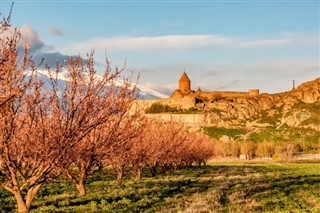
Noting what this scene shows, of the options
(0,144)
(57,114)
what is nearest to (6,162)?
(0,144)

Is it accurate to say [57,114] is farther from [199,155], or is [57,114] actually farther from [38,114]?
[199,155]

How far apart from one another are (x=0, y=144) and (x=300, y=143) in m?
189

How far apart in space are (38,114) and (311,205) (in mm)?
14265

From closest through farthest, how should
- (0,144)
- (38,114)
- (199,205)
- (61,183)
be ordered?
(0,144) → (38,114) → (199,205) → (61,183)

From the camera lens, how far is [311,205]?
21.3 m

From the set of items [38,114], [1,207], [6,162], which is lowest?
[1,207]

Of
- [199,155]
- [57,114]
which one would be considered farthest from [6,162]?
[199,155]

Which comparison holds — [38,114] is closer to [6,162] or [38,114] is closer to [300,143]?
[6,162]

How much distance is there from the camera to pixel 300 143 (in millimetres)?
190500

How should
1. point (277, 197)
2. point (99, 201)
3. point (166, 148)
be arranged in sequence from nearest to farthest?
point (99, 201)
point (277, 197)
point (166, 148)

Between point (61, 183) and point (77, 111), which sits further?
point (61, 183)

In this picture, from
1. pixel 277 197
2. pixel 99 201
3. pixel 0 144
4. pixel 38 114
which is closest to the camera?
pixel 0 144

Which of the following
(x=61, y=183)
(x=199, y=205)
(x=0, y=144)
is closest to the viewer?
(x=0, y=144)

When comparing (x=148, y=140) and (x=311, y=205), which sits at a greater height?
(x=148, y=140)
